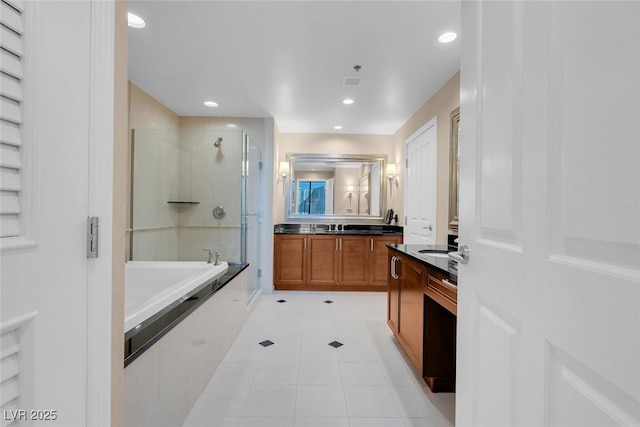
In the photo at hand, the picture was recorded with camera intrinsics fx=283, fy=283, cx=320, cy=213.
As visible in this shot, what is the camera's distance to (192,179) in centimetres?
354

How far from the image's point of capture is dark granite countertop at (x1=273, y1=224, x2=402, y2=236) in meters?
4.21

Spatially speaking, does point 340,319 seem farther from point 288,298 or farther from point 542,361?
point 542,361

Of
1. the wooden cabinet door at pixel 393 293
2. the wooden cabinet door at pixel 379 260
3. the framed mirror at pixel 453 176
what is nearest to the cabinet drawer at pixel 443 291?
the wooden cabinet door at pixel 393 293

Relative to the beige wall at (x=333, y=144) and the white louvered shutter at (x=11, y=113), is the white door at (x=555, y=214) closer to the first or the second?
the white louvered shutter at (x=11, y=113)

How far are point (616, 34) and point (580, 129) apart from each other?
159mm

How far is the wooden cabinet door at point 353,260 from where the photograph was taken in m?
4.16

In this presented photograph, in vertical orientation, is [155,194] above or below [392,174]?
below

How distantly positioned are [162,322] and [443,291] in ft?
4.75

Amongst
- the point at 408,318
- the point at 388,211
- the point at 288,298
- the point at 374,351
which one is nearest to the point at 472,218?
the point at 408,318

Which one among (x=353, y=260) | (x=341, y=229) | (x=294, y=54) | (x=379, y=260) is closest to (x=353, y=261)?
(x=353, y=260)

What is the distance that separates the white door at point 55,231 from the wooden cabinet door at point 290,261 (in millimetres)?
3497

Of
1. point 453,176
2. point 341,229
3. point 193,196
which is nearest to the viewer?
point 453,176

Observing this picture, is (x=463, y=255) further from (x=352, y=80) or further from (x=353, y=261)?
(x=353, y=261)

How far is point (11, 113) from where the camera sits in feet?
1.64
